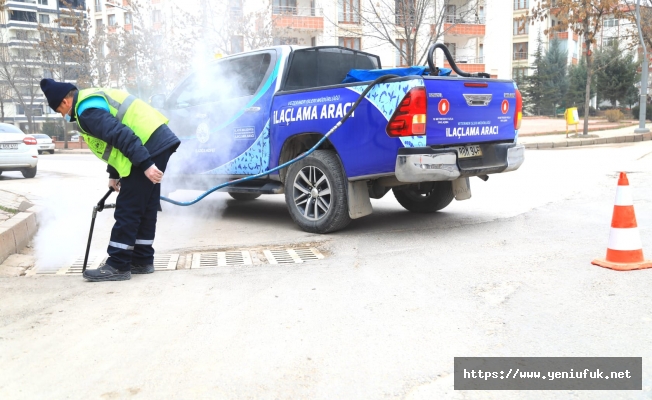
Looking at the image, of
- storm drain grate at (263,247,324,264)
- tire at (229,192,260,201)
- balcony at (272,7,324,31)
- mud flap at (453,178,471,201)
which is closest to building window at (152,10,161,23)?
tire at (229,192,260,201)

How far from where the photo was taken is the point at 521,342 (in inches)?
125

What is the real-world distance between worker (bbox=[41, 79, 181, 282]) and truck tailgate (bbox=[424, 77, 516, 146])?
2.29 metres

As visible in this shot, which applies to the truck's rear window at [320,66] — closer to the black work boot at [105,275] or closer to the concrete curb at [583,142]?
the black work boot at [105,275]

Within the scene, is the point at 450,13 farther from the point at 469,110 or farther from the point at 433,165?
the point at 433,165

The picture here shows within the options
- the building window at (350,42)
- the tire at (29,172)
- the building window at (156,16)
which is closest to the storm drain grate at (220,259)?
the building window at (156,16)

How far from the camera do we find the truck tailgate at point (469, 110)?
5.50 metres

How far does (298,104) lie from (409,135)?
55.3 inches

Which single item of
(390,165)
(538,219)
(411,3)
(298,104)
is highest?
(411,3)

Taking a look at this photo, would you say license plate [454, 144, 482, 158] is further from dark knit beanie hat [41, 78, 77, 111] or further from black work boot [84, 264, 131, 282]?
dark knit beanie hat [41, 78, 77, 111]

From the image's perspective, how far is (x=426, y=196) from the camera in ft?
23.8

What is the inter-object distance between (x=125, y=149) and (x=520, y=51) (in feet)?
193

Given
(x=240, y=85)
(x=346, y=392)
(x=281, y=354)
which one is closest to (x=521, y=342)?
(x=346, y=392)

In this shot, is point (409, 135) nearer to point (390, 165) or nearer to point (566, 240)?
point (390, 165)

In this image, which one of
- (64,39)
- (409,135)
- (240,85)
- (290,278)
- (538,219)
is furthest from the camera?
(64,39)
